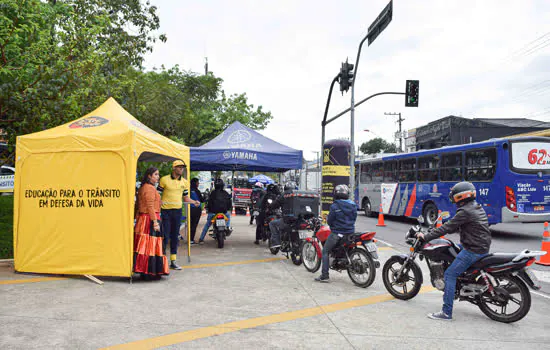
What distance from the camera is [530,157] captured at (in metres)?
12.8

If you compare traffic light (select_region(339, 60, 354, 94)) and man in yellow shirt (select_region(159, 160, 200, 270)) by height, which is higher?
traffic light (select_region(339, 60, 354, 94))

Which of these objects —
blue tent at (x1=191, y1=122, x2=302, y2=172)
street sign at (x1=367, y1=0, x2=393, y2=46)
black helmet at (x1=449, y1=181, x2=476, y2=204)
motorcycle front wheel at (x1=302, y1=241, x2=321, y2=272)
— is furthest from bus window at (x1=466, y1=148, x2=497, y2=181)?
black helmet at (x1=449, y1=181, x2=476, y2=204)

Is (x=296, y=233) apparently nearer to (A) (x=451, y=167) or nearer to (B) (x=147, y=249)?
(B) (x=147, y=249)

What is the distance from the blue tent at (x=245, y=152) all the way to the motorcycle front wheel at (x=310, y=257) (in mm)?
3377

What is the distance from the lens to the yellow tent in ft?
21.7

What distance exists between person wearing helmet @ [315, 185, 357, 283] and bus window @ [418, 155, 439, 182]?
419 inches

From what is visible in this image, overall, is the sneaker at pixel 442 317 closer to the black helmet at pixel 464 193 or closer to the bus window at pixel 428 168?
the black helmet at pixel 464 193

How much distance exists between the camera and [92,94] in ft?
33.3

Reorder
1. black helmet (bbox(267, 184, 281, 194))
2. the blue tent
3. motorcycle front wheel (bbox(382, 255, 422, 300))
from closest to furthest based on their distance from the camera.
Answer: motorcycle front wheel (bbox(382, 255, 422, 300)), black helmet (bbox(267, 184, 281, 194)), the blue tent

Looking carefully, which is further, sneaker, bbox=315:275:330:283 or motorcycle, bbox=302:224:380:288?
sneaker, bbox=315:275:330:283

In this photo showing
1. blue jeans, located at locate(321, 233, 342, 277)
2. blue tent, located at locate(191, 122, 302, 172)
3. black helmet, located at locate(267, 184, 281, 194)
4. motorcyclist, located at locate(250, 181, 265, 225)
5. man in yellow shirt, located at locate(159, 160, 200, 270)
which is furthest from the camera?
motorcyclist, located at locate(250, 181, 265, 225)

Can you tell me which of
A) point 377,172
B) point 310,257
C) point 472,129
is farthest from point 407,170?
point 472,129

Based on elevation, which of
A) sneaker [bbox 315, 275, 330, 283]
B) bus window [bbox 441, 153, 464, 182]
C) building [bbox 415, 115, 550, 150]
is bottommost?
sneaker [bbox 315, 275, 330, 283]

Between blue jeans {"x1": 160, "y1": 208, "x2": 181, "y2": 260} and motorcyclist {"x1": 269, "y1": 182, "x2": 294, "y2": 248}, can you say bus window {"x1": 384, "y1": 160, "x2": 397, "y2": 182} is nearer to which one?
motorcyclist {"x1": 269, "y1": 182, "x2": 294, "y2": 248}
